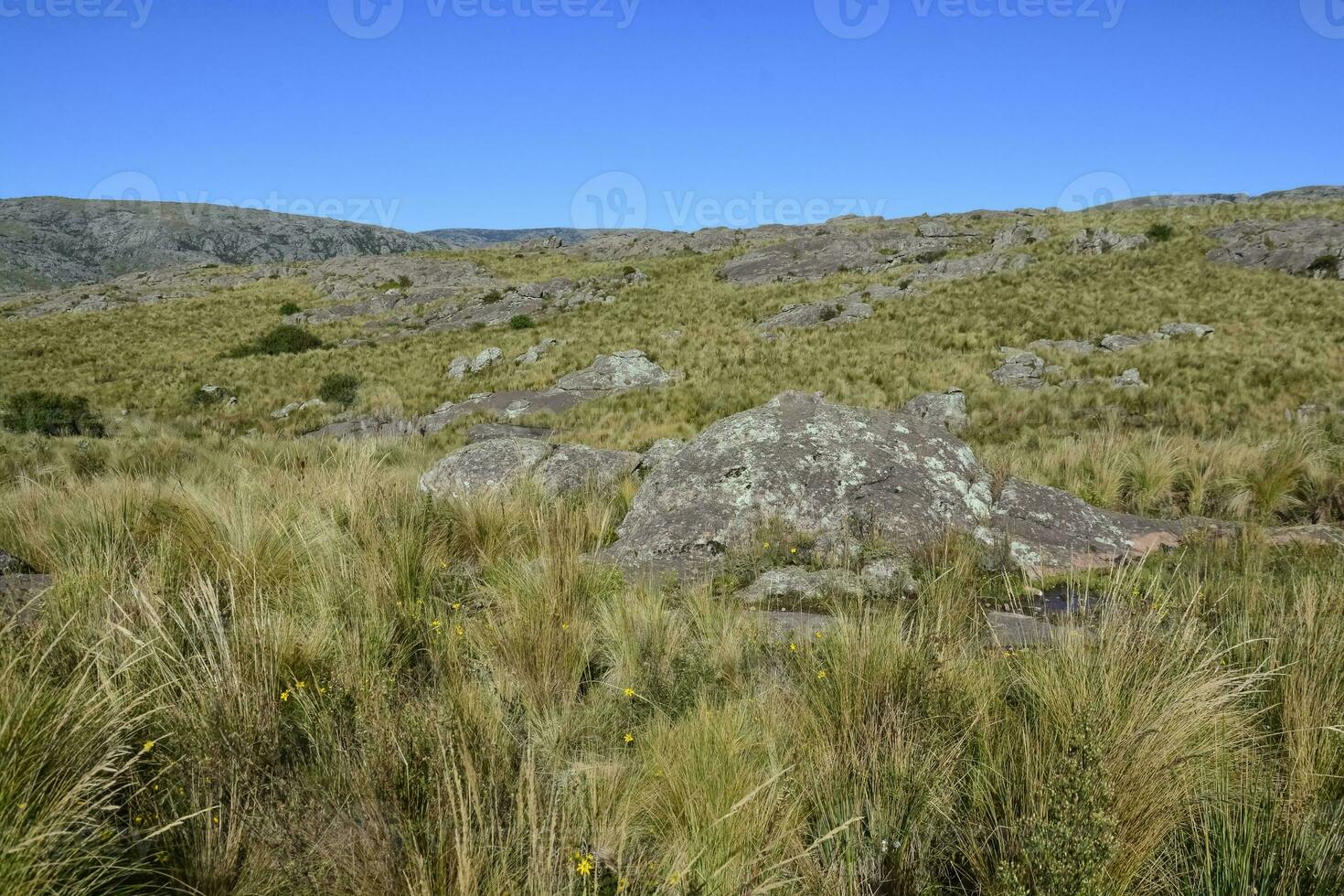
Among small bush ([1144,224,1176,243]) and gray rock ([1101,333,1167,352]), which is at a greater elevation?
small bush ([1144,224,1176,243])

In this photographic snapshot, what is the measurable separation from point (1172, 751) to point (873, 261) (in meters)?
39.5

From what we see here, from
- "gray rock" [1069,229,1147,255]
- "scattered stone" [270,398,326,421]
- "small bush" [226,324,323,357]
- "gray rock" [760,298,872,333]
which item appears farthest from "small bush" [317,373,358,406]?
"gray rock" [1069,229,1147,255]

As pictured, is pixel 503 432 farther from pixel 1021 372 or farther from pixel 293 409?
pixel 1021 372

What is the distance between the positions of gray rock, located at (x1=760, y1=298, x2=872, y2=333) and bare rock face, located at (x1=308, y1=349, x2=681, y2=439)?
6580 mm

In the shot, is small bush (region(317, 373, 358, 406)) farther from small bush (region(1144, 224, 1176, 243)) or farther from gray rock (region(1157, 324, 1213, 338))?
small bush (region(1144, 224, 1176, 243))

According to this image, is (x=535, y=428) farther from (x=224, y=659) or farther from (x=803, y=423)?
(x=224, y=659)

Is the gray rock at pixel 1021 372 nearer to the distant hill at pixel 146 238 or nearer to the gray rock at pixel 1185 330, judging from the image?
the gray rock at pixel 1185 330

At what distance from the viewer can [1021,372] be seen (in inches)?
666

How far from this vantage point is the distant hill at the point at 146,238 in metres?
132

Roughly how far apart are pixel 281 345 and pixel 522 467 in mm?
28261

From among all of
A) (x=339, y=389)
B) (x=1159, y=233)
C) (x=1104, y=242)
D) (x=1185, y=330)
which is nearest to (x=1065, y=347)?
(x=1185, y=330)

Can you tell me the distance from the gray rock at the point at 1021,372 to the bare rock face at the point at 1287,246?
14.6 m

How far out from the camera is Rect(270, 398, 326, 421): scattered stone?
19.7m

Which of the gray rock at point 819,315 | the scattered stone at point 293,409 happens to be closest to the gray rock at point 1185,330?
the gray rock at point 819,315
